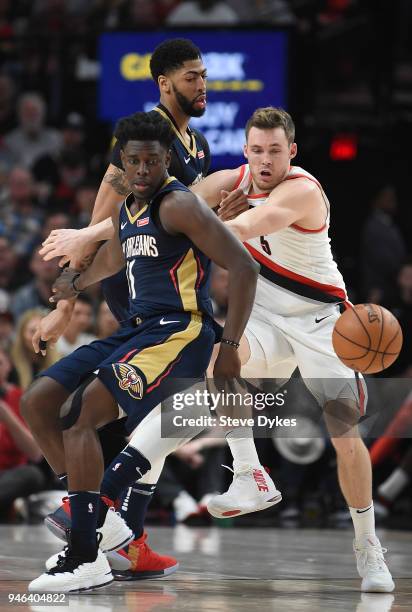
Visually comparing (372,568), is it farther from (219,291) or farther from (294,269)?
(219,291)

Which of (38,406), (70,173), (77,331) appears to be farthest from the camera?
(70,173)

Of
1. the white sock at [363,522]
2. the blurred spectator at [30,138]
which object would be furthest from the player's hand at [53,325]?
the blurred spectator at [30,138]

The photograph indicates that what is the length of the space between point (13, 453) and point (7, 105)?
18.0 feet

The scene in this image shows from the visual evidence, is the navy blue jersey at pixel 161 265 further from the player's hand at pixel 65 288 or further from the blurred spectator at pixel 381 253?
the blurred spectator at pixel 381 253

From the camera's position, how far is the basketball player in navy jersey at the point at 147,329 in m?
5.12

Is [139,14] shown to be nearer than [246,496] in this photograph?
No

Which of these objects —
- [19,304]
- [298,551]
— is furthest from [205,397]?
[19,304]

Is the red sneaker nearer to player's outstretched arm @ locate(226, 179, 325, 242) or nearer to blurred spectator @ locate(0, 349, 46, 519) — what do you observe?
player's outstretched arm @ locate(226, 179, 325, 242)

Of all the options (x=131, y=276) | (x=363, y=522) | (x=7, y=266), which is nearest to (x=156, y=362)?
(x=131, y=276)

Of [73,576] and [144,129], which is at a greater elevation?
[144,129]

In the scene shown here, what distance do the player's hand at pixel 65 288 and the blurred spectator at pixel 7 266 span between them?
5.28 metres

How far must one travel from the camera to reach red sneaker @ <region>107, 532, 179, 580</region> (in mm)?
5841

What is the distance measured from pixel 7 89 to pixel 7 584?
889 centimetres

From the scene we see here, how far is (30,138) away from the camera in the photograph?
44.4 ft
